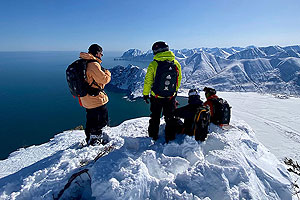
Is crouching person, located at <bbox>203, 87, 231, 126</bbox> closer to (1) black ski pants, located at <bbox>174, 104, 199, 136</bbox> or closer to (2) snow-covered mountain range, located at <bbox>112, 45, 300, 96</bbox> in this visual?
(1) black ski pants, located at <bbox>174, 104, 199, 136</bbox>

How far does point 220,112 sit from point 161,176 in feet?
11.1

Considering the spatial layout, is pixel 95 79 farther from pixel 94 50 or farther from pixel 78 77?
pixel 94 50

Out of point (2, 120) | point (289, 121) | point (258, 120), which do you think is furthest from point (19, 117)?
point (289, 121)

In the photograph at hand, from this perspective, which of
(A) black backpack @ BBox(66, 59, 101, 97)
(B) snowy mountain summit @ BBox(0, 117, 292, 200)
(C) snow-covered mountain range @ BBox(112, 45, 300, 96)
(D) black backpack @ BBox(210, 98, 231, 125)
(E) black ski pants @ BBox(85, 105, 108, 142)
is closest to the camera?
(B) snowy mountain summit @ BBox(0, 117, 292, 200)

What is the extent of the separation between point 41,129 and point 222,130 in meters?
45.5

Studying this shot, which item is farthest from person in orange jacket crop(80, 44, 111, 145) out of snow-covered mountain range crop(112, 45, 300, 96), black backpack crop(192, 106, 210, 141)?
snow-covered mountain range crop(112, 45, 300, 96)

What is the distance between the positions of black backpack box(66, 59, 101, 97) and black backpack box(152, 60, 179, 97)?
1844 mm

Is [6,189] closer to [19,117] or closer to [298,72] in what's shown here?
[19,117]

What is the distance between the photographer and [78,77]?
402cm

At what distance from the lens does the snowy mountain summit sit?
2.53 metres

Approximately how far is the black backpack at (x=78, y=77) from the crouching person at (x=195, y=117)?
261 cm

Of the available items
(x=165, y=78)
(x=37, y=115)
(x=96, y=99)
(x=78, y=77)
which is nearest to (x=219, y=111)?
(x=165, y=78)

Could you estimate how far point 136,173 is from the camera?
271 cm

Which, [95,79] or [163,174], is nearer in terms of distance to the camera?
[163,174]
